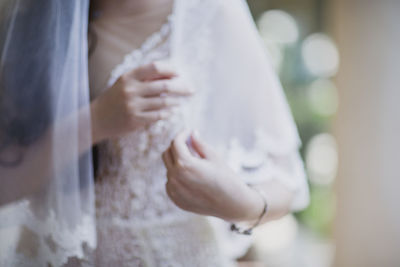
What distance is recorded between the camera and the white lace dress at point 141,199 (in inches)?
18.4

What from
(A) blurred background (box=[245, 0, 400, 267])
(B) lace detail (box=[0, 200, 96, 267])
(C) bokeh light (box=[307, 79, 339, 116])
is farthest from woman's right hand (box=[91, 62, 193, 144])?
(C) bokeh light (box=[307, 79, 339, 116])

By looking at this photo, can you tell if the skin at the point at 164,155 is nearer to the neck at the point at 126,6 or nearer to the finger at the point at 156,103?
the finger at the point at 156,103

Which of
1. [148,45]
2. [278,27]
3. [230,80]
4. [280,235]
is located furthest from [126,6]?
[280,235]

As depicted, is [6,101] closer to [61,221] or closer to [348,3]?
[61,221]

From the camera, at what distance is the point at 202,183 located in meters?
0.40

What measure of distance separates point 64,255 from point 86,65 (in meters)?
0.21

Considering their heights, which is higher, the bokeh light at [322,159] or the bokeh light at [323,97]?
the bokeh light at [323,97]

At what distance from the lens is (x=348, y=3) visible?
186cm

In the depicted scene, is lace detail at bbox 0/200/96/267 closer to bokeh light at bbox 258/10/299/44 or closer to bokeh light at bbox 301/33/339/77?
bokeh light at bbox 258/10/299/44

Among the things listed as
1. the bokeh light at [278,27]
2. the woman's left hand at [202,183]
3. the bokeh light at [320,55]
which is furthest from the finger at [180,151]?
the bokeh light at [320,55]

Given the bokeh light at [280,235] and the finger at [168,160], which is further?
the bokeh light at [280,235]

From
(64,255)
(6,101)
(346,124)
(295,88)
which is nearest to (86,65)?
(6,101)

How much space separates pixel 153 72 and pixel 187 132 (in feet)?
0.26

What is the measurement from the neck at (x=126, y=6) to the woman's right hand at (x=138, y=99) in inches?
4.5
